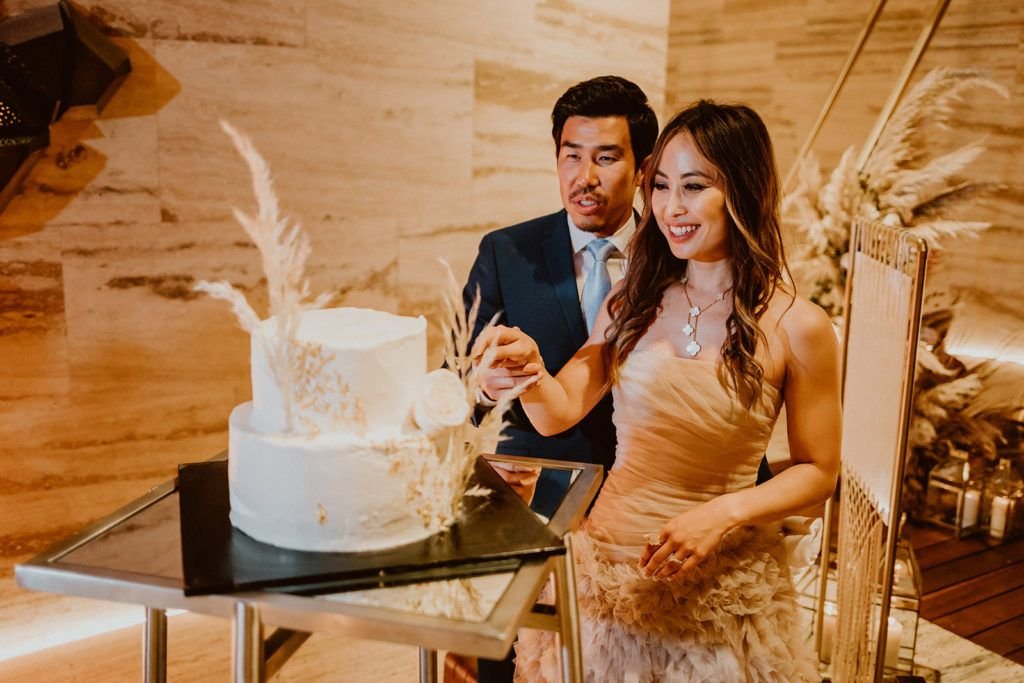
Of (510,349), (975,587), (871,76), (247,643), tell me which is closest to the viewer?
(247,643)

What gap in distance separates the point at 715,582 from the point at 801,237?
2.94 meters

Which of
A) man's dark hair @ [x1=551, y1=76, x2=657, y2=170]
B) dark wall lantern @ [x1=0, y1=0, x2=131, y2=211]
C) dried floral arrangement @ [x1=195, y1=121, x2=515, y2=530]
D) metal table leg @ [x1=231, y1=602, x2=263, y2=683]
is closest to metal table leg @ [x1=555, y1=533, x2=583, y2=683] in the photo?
dried floral arrangement @ [x1=195, y1=121, x2=515, y2=530]

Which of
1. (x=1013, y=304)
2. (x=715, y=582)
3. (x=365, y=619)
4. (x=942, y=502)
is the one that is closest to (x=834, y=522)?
(x=942, y=502)

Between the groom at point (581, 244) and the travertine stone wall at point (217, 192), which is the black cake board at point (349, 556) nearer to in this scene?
the groom at point (581, 244)

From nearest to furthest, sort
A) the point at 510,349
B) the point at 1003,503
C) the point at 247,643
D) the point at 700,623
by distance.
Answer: the point at 247,643
the point at 510,349
the point at 700,623
the point at 1003,503

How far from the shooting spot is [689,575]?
5.79ft

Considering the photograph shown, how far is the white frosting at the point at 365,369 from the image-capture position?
3.84 feet

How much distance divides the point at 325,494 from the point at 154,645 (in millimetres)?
502

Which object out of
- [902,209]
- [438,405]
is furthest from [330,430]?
[902,209]

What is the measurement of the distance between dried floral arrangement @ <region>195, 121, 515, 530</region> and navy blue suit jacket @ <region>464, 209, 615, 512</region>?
1.01 metres

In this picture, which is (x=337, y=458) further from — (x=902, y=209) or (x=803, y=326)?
(x=902, y=209)

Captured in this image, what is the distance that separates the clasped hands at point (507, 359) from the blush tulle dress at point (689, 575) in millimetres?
320

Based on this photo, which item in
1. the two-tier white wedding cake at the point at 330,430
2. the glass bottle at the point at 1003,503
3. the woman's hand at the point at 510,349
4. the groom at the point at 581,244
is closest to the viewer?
the two-tier white wedding cake at the point at 330,430

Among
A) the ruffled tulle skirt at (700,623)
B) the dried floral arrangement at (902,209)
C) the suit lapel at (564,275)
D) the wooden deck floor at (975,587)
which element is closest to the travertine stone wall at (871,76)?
the dried floral arrangement at (902,209)
